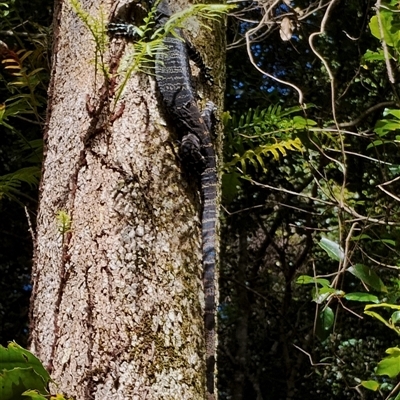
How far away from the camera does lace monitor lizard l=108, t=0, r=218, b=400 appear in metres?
1.86

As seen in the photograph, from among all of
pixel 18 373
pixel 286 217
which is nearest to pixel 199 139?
pixel 18 373

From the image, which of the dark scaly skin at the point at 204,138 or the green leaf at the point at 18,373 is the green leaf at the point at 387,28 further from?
the green leaf at the point at 18,373

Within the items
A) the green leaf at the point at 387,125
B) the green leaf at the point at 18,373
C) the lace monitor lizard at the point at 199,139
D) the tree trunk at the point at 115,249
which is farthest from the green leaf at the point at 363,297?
the green leaf at the point at 18,373

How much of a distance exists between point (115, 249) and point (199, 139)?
0.63m

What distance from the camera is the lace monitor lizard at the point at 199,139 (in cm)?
186

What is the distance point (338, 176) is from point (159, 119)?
3310 mm

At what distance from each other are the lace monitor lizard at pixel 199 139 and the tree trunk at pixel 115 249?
6cm

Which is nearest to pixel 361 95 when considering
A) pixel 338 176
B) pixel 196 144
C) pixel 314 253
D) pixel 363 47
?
pixel 363 47

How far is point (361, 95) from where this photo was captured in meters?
5.09

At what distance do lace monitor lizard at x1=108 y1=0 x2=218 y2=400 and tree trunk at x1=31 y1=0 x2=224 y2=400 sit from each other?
0.20ft

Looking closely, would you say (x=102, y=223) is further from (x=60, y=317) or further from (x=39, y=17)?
(x=39, y=17)

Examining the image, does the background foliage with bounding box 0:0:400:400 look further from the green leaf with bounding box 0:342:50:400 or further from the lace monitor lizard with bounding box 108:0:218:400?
the green leaf with bounding box 0:342:50:400

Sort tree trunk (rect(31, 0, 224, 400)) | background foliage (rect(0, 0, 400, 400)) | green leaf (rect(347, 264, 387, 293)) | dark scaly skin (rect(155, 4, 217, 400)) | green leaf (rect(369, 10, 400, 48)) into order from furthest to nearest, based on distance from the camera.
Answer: background foliage (rect(0, 0, 400, 400))
green leaf (rect(347, 264, 387, 293))
green leaf (rect(369, 10, 400, 48))
dark scaly skin (rect(155, 4, 217, 400))
tree trunk (rect(31, 0, 224, 400))

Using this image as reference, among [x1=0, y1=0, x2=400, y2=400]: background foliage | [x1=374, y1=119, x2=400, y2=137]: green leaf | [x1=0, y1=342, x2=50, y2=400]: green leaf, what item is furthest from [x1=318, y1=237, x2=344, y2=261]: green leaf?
[x1=0, y1=0, x2=400, y2=400]: background foliage
